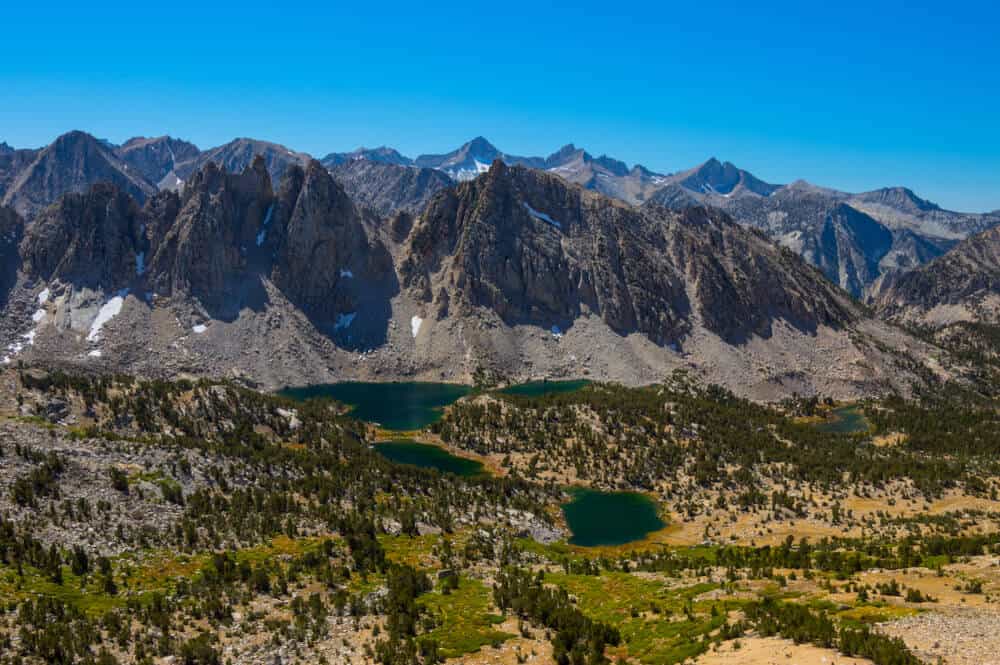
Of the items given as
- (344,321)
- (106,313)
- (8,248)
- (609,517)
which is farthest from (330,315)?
(609,517)

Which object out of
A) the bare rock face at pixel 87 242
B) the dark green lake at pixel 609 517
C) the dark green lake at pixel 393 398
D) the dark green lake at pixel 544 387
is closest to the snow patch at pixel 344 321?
the dark green lake at pixel 393 398

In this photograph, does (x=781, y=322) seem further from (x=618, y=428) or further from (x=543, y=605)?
(x=543, y=605)

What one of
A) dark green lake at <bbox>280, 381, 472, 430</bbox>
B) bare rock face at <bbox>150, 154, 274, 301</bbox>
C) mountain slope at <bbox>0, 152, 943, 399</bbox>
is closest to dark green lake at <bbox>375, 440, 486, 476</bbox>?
dark green lake at <bbox>280, 381, 472, 430</bbox>

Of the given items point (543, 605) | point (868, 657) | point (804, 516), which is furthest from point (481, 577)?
point (804, 516)

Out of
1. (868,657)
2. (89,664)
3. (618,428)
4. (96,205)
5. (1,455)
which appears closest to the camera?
(868,657)

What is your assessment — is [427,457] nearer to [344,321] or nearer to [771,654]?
[771,654]

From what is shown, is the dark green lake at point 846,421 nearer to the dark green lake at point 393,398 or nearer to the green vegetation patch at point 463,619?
the dark green lake at point 393,398
